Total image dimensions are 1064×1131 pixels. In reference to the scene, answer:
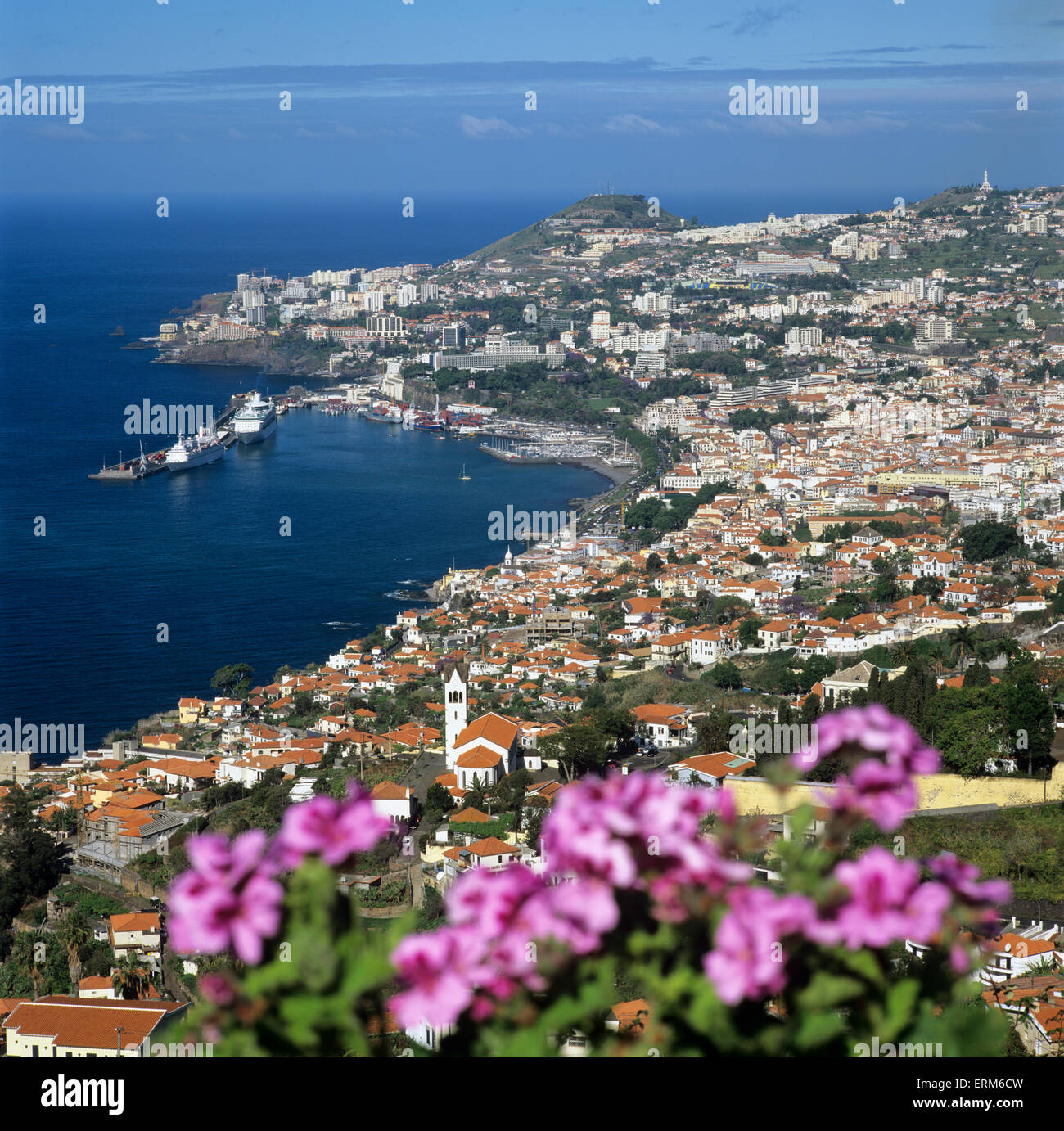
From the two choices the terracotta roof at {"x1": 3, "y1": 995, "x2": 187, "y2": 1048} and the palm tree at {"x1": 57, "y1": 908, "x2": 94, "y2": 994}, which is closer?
the terracotta roof at {"x1": 3, "y1": 995, "x2": 187, "y2": 1048}

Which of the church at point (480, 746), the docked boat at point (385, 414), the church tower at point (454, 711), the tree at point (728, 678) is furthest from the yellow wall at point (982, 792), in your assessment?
the docked boat at point (385, 414)

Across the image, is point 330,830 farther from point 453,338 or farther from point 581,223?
point 581,223

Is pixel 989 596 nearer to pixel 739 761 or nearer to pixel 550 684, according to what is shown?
pixel 550 684

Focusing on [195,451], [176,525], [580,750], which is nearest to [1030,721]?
[580,750]

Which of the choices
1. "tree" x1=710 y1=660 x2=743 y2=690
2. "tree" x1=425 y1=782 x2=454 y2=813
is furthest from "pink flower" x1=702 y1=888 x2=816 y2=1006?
"tree" x1=710 y1=660 x2=743 y2=690

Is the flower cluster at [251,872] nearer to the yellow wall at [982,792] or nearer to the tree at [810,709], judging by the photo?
the yellow wall at [982,792]

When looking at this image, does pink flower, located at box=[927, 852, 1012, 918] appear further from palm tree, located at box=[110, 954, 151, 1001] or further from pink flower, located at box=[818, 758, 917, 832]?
palm tree, located at box=[110, 954, 151, 1001]
